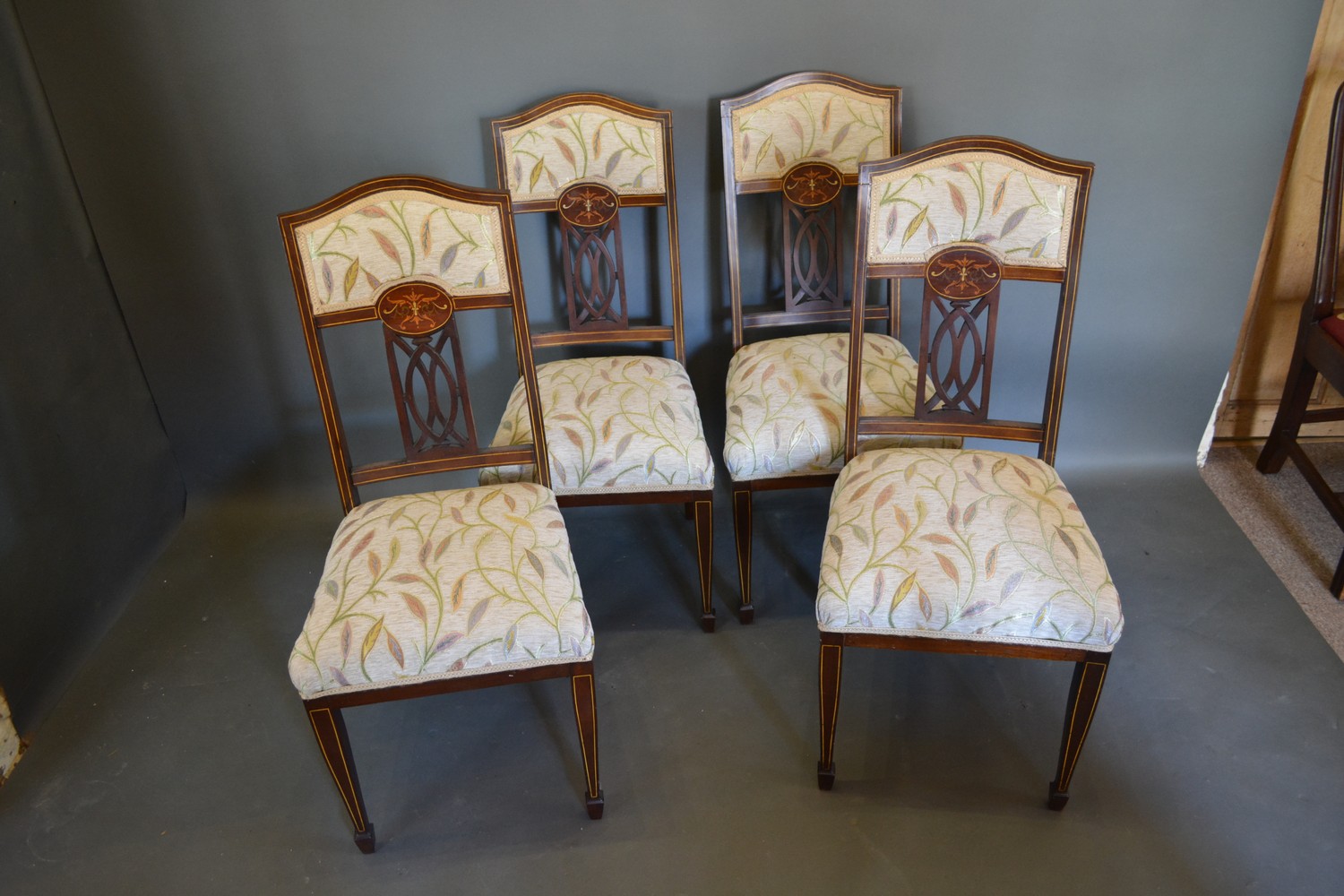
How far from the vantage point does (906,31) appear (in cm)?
201

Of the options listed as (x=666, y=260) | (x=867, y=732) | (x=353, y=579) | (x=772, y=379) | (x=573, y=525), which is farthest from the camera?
(x=573, y=525)

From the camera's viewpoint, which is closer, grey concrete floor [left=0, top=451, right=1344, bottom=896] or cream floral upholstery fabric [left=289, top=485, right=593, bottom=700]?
cream floral upholstery fabric [left=289, top=485, right=593, bottom=700]

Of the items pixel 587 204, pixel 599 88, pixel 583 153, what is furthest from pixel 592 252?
pixel 599 88

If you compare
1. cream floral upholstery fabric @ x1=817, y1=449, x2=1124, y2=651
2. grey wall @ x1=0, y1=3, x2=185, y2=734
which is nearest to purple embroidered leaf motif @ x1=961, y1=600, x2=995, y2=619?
cream floral upholstery fabric @ x1=817, y1=449, x2=1124, y2=651

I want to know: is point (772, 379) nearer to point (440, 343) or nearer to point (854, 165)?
point (854, 165)

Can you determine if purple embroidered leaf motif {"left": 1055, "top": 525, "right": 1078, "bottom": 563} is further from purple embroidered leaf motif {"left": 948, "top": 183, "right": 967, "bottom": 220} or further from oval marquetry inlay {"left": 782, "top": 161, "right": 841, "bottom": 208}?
oval marquetry inlay {"left": 782, "top": 161, "right": 841, "bottom": 208}

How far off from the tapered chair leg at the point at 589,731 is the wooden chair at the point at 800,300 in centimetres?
56

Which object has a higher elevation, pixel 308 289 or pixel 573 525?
pixel 308 289

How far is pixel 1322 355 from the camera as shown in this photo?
215 centimetres

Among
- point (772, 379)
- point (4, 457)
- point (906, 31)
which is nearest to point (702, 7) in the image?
point (906, 31)

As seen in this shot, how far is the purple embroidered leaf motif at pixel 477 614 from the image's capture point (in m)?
1.42

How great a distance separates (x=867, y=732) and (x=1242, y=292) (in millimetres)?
1477

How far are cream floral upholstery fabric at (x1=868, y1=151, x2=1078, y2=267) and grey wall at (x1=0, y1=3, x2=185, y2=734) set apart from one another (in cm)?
171

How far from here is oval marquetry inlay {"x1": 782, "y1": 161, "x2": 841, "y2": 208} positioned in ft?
6.67
